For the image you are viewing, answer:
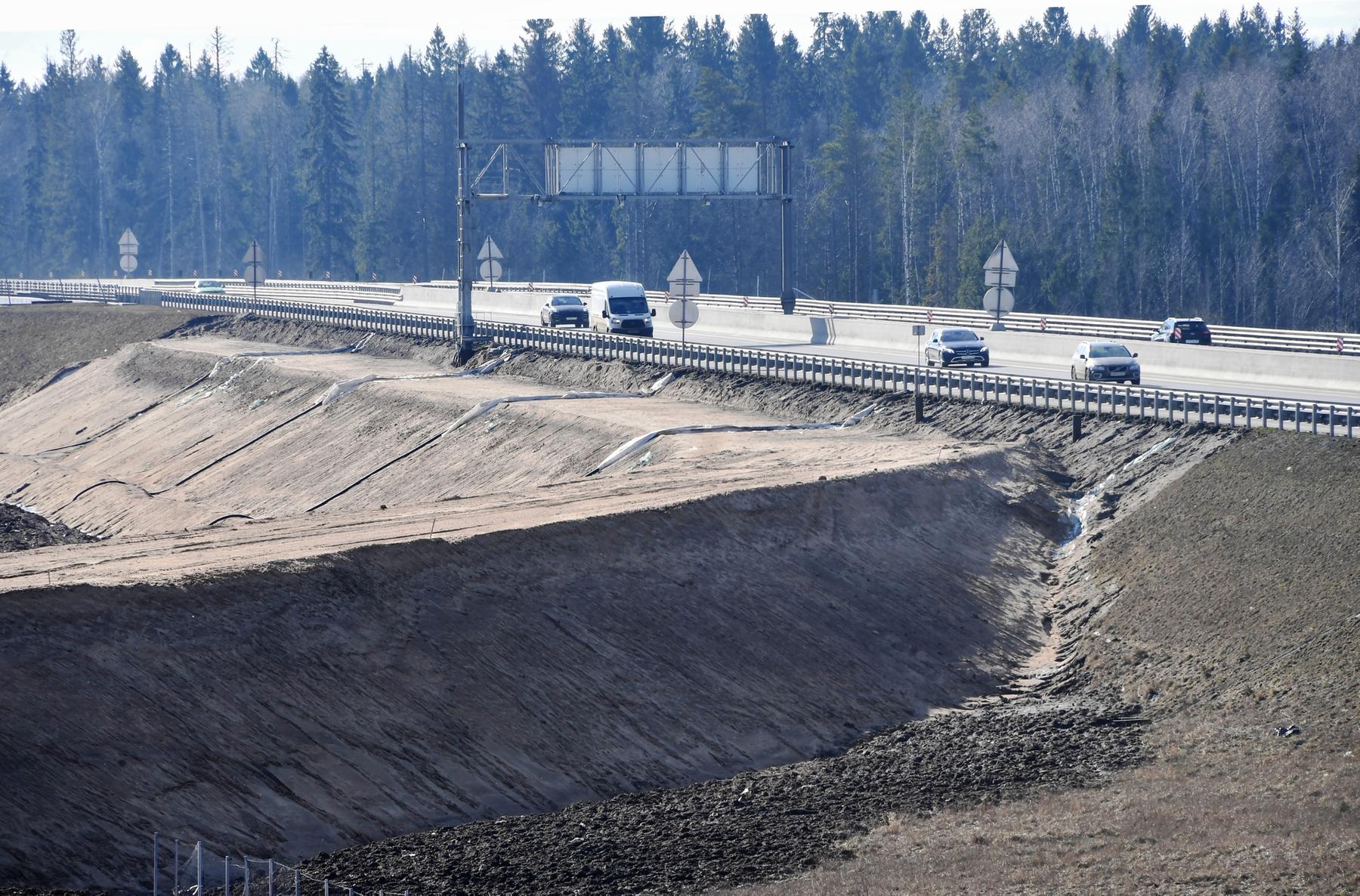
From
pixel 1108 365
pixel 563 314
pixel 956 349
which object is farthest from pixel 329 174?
pixel 1108 365

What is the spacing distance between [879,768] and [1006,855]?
474 cm

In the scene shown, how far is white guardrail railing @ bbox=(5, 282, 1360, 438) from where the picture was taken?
35.2 meters

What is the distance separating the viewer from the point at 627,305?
207 ft

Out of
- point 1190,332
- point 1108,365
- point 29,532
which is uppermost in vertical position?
point 1190,332

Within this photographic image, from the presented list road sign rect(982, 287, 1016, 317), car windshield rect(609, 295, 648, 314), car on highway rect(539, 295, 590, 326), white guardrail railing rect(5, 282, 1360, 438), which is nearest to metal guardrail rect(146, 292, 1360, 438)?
white guardrail railing rect(5, 282, 1360, 438)

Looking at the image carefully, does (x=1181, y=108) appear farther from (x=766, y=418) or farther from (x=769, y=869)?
(x=769, y=869)

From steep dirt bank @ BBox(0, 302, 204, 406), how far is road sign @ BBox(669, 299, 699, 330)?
110ft

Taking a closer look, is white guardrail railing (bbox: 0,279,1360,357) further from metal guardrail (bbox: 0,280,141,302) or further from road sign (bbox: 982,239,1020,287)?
road sign (bbox: 982,239,1020,287)

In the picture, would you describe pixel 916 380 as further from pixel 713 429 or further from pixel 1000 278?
pixel 1000 278

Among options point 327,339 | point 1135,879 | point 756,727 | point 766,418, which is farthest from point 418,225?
point 1135,879

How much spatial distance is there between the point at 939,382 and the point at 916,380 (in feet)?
2.04

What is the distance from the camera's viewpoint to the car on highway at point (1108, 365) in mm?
44406

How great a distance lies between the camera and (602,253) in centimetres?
12800

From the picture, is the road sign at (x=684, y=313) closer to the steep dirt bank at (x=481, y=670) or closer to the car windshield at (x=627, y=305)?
the car windshield at (x=627, y=305)
